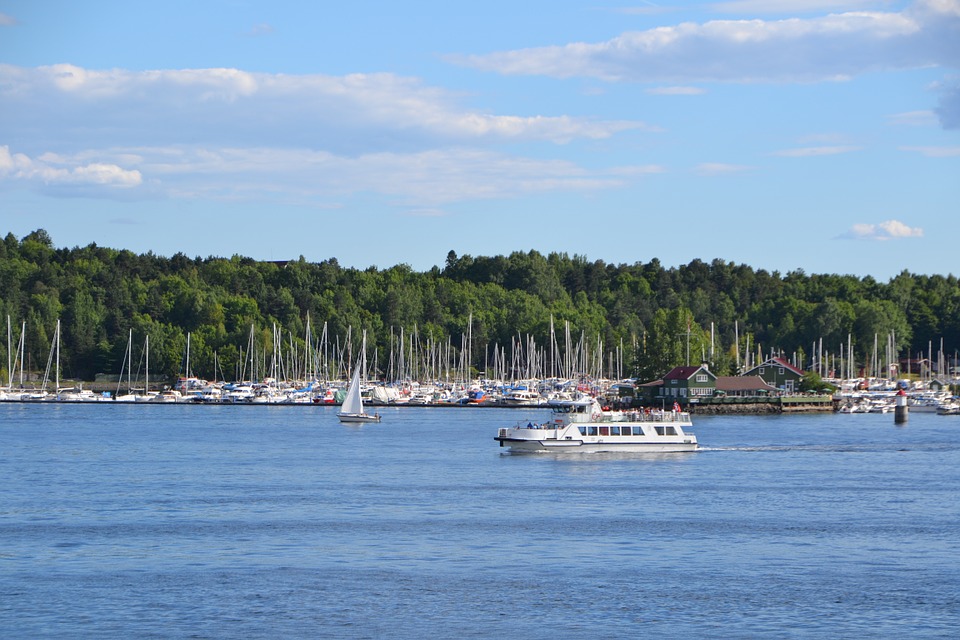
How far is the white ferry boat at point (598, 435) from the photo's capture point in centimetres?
8169

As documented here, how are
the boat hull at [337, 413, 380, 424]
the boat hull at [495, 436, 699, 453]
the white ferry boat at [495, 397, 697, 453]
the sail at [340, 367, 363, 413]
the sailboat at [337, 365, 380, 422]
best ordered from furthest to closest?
the sail at [340, 367, 363, 413] → the sailboat at [337, 365, 380, 422] → the boat hull at [337, 413, 380, 424] → the white ferry boat at [495, 397, 697, 453] → the boat hull at [495, 436, 699, 453]

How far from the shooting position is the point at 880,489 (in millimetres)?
65250

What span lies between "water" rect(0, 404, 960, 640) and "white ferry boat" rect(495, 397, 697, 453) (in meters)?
1.16

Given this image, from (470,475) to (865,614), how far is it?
36.4m

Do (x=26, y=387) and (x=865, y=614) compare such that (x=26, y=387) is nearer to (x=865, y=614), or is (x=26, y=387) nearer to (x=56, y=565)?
(x=56, y=565)

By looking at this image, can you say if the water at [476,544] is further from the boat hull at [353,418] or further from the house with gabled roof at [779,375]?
the house with gabled roof at [779,375]

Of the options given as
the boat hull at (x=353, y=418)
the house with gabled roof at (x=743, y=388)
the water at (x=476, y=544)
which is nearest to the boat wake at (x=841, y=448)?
the water at (x=476, y=544)

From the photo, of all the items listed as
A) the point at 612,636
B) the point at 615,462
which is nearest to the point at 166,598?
the point at 612,636

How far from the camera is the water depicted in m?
34.9

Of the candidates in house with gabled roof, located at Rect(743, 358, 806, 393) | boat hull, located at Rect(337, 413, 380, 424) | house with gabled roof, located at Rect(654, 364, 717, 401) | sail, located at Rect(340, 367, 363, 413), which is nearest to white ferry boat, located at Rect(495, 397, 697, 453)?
boat hull, located at Rect(337, 413, 380, 424)

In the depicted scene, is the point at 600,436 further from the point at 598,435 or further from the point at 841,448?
the point at 841,448

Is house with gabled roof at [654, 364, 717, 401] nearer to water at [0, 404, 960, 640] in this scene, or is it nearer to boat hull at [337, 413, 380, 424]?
boat hull at [337, 413, 380, 424]

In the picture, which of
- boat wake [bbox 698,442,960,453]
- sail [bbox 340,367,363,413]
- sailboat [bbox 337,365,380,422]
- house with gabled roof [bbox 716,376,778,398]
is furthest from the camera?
house with gabled roof [bbox 716,376,778,398]

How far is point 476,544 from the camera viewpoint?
46.2 m
